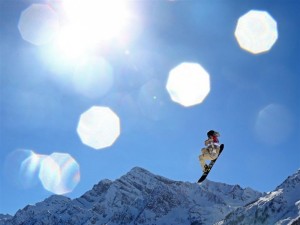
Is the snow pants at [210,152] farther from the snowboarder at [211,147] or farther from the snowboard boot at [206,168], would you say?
the snowboard boot at [206,168]

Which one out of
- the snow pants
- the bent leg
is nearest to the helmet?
the snow pants

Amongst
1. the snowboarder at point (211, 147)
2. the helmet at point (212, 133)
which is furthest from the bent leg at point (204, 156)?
the helmet at point (212, 133)

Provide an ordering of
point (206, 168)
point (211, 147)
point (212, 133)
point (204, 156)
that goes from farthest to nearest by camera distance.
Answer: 1. point (206, 168)
2. point (204, 156)
3. point (212, 133)
4. point (211, 147)

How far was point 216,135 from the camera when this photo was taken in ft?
124

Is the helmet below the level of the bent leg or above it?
above

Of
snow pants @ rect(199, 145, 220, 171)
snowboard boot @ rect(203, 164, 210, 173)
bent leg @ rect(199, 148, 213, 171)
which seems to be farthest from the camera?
snowboard boot @ rect(203, 164, 210, 173)

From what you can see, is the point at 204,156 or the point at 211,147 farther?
the point at 204,156

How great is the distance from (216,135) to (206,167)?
3.55 meters

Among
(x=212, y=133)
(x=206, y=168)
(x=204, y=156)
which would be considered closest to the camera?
(x=212, y=133)

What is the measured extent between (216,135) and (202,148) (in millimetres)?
1478

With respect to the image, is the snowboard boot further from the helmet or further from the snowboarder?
the helmet

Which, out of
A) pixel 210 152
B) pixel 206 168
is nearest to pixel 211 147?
pixel 210 152

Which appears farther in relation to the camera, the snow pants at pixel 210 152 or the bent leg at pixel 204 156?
the bent leg at pixel 204 156

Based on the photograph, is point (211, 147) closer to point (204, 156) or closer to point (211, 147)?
point (211, 147)
